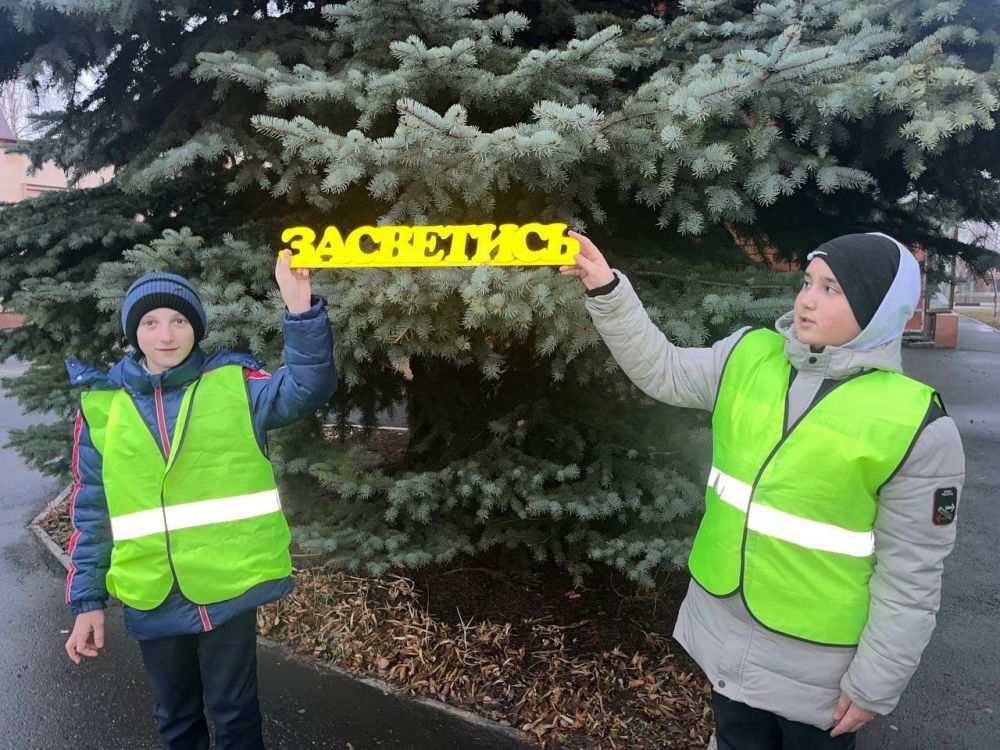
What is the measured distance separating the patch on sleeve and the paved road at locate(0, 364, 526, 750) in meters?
1.98

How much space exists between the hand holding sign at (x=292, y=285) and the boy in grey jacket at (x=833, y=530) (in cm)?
81

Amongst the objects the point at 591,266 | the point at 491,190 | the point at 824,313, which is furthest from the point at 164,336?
the point at 824,313

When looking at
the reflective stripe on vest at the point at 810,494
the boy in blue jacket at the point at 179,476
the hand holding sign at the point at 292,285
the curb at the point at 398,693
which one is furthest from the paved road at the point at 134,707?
the hand holding sign at the point at 292,285

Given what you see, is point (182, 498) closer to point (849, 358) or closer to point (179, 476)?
point (179, 476)

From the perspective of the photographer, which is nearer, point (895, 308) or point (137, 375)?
point (895, 308)

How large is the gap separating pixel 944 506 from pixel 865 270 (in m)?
0.56

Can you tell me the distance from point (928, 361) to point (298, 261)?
15.7 m

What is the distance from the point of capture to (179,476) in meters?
1.99

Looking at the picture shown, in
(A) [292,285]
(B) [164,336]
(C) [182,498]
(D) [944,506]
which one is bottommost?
(C) [182,498]

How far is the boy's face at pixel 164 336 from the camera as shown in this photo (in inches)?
78.7

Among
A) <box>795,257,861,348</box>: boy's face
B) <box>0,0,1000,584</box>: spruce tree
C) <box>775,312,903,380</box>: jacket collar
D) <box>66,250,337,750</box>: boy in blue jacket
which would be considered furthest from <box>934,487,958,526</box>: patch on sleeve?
<box>66,250,337,750</box>: boy in blue jacket

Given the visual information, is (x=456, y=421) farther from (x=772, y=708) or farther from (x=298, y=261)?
(x=772, y=708)

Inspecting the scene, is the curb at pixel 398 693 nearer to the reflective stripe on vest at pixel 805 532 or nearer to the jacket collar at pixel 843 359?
the reflective stripe on vest at pixel 805 532

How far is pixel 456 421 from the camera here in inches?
149
